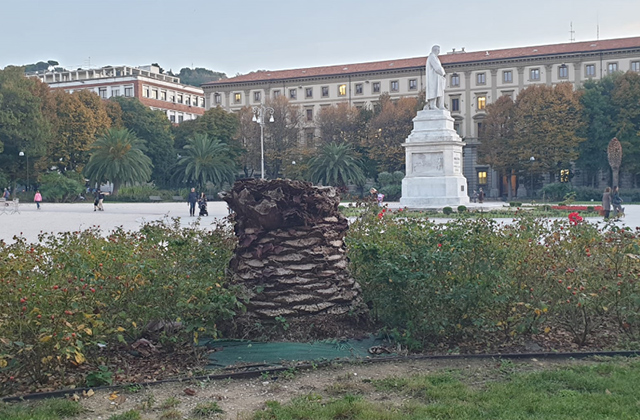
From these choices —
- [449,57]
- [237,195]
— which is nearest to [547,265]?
[237,195]

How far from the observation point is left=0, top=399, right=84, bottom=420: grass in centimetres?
454

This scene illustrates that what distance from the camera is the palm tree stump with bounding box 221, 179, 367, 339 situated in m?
6.69

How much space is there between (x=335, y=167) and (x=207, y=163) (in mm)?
12901

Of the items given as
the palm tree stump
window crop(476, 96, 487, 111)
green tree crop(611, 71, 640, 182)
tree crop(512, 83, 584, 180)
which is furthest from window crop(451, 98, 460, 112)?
the palm tree stump

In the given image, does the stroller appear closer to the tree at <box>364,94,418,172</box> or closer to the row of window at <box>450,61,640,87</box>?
the tree at <box>364,94,418,172</box>

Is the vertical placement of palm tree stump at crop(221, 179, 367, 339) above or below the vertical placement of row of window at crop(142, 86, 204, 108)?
below

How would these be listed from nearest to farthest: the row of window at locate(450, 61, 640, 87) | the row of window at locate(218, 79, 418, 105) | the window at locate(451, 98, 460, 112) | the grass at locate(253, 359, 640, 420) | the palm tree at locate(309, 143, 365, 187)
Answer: the grass at locate(253, 359, 640, 420) < the palm tree at locate(309, 143, 365, 187) < the row of window at locate(450, 61, 640, 87) < the window at locate(451, 98, 460, 112) < the row of window at locate(218, 79, 418, 105)

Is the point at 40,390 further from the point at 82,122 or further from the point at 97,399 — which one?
the point at 82,122

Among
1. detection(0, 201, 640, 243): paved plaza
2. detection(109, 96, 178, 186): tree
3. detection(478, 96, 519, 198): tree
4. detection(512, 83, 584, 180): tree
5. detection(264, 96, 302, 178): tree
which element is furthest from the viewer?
detection(109, 96, 178, 186): tree

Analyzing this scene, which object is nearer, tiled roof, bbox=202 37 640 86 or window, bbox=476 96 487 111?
tiled roof, bbox=202 37 640 86

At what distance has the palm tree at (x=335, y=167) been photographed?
63000 millimetres

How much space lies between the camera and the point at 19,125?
59.3m

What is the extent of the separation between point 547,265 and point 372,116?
6507cm

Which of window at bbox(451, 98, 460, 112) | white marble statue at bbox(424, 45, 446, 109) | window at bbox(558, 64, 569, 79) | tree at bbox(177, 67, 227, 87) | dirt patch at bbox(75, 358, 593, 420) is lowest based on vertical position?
dirt patch at bbox(75, 358, 593, 420)
